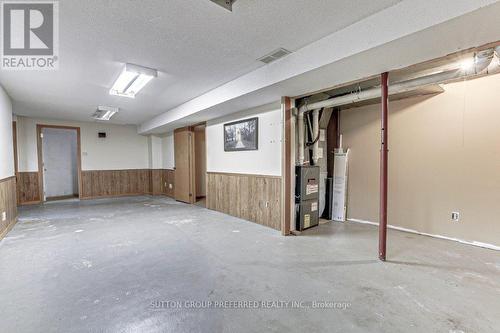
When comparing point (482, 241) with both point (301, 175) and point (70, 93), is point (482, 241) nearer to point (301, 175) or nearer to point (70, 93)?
point (301, 175)

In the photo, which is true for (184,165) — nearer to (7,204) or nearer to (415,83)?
(7,204)

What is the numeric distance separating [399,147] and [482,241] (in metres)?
1.77

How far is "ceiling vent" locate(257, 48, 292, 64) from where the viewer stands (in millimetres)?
2799

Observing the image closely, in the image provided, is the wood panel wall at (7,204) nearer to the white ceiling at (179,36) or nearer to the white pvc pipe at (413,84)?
the white ceiling at (179,36)

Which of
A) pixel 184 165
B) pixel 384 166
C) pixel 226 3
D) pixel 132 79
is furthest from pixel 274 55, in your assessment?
pixel 184 165

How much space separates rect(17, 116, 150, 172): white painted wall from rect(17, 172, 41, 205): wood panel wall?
0.18 meters

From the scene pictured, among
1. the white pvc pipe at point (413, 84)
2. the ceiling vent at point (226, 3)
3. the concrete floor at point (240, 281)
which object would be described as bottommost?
the concrete floor at point (240, 281)

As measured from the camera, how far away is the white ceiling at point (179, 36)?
1.98 meters

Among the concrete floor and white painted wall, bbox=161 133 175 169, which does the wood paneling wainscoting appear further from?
white painted wall, bbox=161 133 175 169

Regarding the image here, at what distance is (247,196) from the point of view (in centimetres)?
488

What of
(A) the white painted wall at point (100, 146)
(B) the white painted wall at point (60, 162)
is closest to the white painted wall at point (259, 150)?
(A) the white painted wall at point (100, 146)

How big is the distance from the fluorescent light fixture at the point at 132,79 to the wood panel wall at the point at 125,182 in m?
4.29

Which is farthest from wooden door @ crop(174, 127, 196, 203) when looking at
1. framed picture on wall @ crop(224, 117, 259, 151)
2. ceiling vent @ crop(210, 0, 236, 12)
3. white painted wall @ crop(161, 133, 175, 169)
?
ceiling vent @ crop(210, 0, 236, 12)

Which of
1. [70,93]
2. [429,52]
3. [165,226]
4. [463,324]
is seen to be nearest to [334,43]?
[429,52]
